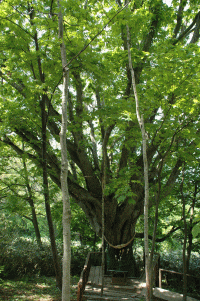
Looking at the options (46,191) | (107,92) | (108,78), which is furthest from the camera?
(107,92)

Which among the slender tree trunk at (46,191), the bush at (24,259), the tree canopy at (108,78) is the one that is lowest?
the bush at (24,259)

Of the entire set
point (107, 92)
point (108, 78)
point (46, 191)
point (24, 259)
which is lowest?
point (24, 259)

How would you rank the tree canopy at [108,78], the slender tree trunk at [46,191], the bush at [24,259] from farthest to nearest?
the bush at [24,259] → the slender tree trunk at [46,191] → the tree canopy at [108,78]

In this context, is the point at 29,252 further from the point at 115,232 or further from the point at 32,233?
the point at 32,233

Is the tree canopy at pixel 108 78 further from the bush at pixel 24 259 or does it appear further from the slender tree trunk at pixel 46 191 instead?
the bush at pixel 24 259

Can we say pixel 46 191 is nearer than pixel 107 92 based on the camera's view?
Yes

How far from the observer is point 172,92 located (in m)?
4.36

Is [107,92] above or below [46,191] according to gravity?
above

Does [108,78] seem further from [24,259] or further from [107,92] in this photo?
[24,259]

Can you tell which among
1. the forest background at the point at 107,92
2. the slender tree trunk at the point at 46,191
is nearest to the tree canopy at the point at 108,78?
the forest background at the point at 107,92

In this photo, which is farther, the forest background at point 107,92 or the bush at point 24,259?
the bush at point 24,259

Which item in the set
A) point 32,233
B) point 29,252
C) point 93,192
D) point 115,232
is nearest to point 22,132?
point 93,192

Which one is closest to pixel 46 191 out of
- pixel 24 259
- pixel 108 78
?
pixel 108 78

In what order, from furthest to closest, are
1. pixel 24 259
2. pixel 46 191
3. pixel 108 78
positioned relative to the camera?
1. pixel 24 259
2. pixel 46 191
3. pixel 108 78
